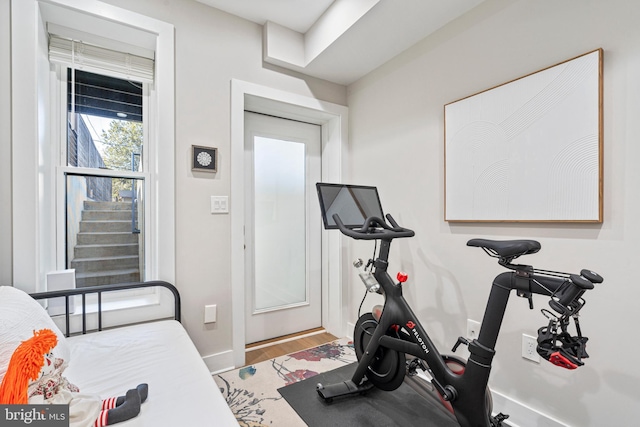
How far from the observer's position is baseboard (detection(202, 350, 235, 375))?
2.06 meters

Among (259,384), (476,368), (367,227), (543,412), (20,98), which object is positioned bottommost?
(259,384)

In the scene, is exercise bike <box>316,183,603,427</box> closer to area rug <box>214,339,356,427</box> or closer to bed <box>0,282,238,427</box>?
area rug <box>214,339,356,427</box>

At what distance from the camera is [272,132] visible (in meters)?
2.63

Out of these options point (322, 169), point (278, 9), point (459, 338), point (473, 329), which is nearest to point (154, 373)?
point (459, 338)

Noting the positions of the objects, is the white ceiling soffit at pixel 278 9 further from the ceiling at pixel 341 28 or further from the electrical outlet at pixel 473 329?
the electrical outlet at pixel 473 329

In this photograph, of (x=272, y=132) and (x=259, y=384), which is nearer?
(x=259, y=384)

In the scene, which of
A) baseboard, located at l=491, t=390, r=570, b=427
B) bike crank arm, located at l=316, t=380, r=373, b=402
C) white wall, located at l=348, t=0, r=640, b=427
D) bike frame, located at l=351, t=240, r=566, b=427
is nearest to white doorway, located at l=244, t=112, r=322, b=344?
white wall, located at l=348, t=0, r=640, b=427


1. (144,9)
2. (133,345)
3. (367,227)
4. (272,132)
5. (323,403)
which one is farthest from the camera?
(272,132)

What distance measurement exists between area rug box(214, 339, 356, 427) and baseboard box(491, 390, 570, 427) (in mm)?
970

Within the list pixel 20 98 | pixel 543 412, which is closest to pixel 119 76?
pixel 20 98

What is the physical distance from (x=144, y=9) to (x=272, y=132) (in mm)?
1170

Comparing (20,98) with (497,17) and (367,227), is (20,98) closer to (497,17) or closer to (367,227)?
(367,227)

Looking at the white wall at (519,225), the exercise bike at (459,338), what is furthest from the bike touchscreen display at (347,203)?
the white wall at (519,225)

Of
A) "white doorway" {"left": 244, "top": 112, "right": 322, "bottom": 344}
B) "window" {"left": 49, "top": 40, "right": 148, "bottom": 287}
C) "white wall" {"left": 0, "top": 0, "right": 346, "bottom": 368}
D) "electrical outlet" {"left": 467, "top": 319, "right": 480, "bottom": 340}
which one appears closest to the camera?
"electrical outlet" {"left": 467, "top": 319, "right": 480, "bottom": 340}
